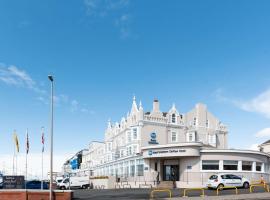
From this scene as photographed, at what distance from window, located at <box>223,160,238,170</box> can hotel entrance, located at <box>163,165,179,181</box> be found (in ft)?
22.0

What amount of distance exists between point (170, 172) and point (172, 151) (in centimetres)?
466

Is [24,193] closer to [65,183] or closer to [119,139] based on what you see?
[65,183]

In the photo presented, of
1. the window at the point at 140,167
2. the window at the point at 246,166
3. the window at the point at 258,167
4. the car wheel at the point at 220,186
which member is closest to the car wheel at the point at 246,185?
the car wheel at the point at 220,186

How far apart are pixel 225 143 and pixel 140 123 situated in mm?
20990

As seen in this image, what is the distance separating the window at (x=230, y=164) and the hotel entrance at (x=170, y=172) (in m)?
6.69

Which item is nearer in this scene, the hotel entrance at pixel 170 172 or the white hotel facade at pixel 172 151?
the white hotel facade at pixel 172 151

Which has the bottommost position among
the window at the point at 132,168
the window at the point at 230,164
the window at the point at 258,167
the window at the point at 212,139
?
the window at the point at 132,168

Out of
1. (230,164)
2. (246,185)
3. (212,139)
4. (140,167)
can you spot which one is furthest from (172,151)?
(212,139)

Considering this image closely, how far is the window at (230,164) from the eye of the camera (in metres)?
48.7

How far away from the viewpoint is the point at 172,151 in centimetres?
4975

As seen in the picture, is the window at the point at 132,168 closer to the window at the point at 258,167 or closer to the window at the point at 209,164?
the window at the point at 209,164

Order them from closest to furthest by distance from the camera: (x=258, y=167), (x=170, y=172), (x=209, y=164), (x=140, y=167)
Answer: (x=209, y=164) → (x=258, y=167) → (x=170, y=172) → (x=140, y=167)

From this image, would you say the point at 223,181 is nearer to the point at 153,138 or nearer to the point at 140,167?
the point at 140,167

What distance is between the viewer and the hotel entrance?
171 ft
